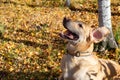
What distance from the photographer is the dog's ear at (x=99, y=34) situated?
6.97 meters

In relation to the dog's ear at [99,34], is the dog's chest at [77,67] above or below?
below

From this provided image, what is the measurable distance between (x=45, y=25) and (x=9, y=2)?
4.81m

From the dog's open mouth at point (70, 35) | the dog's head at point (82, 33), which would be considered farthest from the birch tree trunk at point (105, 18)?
the dog's open mouth at point (70, 35)

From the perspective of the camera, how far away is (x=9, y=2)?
17359 millimetres

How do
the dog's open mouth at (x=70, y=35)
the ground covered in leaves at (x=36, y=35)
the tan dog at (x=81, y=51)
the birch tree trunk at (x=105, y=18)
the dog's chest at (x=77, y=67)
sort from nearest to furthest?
the dog's open mouth at (x=70, y=35), the tan dog at (x=81, y=51), the dog's chest at (x=77, y=67), the ground covered in leaves at (x=36, y=35), the birch tree trunk at (x=105, y=18)

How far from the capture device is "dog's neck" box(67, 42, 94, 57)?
7.10 metres

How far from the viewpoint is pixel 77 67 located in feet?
24.0

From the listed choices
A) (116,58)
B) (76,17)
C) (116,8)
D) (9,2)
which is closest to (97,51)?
(116,58)

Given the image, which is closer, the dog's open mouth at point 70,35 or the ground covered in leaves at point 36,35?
the dog's open mouth at point 70,35

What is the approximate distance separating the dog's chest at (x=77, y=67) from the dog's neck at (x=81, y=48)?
142mm

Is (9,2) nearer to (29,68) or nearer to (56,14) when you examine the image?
(56,14)

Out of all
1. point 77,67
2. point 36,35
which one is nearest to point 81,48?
point 77,67

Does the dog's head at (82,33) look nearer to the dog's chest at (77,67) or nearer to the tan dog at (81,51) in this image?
the tan dog at (81,51)

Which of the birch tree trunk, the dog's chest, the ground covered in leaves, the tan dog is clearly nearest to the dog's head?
the tan dog
